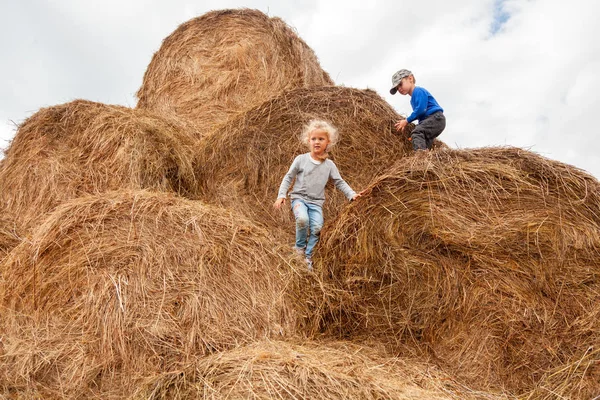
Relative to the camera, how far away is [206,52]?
18.4 ft

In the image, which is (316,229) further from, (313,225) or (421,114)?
(421,114)

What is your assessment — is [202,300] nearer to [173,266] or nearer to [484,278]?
[173,266]

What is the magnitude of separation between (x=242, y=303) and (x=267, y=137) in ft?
6.53

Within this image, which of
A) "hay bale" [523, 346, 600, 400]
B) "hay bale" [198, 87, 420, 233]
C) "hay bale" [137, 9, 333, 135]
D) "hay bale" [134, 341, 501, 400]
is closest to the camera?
"hay bale" [134, 341, 501, 400]

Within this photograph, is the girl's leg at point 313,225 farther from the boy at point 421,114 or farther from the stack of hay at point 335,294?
the boy at point 421,114

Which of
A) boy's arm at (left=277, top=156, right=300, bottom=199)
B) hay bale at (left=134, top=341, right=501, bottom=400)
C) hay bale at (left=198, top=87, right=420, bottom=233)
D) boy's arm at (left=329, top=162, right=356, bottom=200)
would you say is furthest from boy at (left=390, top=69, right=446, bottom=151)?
hay bale at (left=134, top=341, right=501, bottom=400)

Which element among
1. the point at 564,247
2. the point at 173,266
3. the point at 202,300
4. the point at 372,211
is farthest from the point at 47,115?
the point at 564,247

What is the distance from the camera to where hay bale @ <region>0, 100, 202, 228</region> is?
3.88 metres

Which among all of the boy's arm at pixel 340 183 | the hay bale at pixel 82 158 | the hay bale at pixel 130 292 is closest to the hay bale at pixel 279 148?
the hay bale at pixel 82 158

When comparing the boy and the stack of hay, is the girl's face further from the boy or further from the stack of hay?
the stack of hay

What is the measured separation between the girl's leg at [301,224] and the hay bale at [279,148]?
23.2 inches

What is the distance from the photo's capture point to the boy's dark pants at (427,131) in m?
4.00

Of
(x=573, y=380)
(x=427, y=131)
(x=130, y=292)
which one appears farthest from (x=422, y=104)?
(x=130, y=292)

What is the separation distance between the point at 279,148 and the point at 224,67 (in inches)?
63.2
